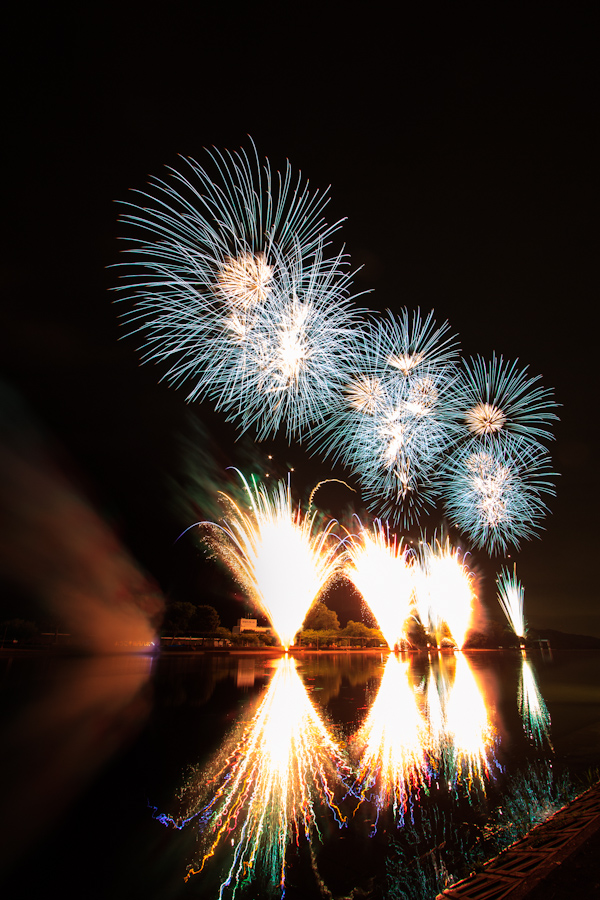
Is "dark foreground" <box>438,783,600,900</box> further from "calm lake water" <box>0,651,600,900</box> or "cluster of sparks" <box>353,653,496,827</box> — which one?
"cluster of sparks" <box>353,653,496,827</box>

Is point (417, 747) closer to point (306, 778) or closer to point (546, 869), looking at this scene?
point (306, 778)

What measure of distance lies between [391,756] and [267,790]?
3.49 m

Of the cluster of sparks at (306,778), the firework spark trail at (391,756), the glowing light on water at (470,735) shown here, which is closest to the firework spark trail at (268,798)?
the cluster of sparks at (306,778)

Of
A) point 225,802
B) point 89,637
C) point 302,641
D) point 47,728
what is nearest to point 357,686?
point 47,728

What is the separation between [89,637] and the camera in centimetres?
3766

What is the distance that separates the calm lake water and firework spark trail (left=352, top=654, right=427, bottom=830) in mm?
52

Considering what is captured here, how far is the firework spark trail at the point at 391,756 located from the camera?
7.20m

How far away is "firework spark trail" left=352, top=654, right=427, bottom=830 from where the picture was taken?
7.20 m

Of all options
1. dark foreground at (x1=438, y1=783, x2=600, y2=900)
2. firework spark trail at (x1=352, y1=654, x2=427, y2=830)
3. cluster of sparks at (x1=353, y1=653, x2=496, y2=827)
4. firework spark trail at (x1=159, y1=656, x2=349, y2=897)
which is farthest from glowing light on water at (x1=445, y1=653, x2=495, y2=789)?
dark foreground at (x1=438, y1=783, x2=600, y2=900)

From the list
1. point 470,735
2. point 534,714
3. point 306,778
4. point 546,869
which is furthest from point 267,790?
point 534,714

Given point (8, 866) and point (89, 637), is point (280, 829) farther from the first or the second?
point (89, 637)

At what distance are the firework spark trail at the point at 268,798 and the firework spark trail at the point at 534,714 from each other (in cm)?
591

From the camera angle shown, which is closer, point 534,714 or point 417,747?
point 417,747

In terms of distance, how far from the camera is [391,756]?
9398 mm
